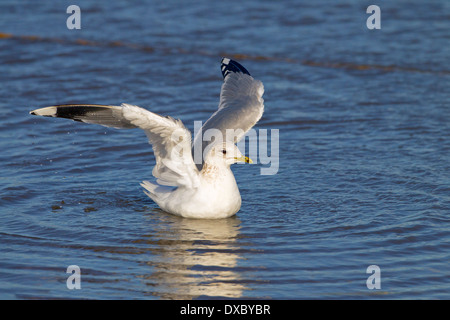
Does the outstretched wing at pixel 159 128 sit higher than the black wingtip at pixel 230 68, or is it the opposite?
the black wingtip at pixel 230 68

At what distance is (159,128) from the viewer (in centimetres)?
632

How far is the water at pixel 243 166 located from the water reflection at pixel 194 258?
2 centimetres

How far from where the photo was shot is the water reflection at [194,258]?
5.31m

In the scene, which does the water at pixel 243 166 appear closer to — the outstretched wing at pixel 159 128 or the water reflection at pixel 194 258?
the water reflection at pixel 194 258

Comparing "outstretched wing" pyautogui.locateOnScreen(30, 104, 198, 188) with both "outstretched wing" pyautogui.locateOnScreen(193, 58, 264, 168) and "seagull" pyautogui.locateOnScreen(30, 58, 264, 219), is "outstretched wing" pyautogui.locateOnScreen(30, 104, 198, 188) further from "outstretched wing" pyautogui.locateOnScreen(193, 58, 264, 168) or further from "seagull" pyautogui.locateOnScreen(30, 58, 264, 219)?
"outstretched wing" pyautogui.locateOnScreen(193, 58, 264, 168)

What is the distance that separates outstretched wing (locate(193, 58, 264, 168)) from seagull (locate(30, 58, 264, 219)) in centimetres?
1

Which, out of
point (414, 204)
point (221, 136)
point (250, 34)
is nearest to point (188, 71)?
point (250, 34)

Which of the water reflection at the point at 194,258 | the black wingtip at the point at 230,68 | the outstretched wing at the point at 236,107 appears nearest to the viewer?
the water reflection at the point at 194,258

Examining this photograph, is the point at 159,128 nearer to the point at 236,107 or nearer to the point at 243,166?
the point at 236,107

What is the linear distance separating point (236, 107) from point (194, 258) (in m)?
2.39

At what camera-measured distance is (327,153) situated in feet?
28.5

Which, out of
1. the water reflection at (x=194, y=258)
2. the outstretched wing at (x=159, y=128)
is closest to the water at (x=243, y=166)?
the water reflection at (x=194, y=258)

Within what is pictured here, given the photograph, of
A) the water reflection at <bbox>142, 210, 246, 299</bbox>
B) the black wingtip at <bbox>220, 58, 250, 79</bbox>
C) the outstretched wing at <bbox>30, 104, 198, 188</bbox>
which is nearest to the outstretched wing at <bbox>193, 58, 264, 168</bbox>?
the black wingtip at <bbox>220, 58, 250, 79</bbox>

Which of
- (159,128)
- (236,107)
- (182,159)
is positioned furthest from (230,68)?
(159,128)
